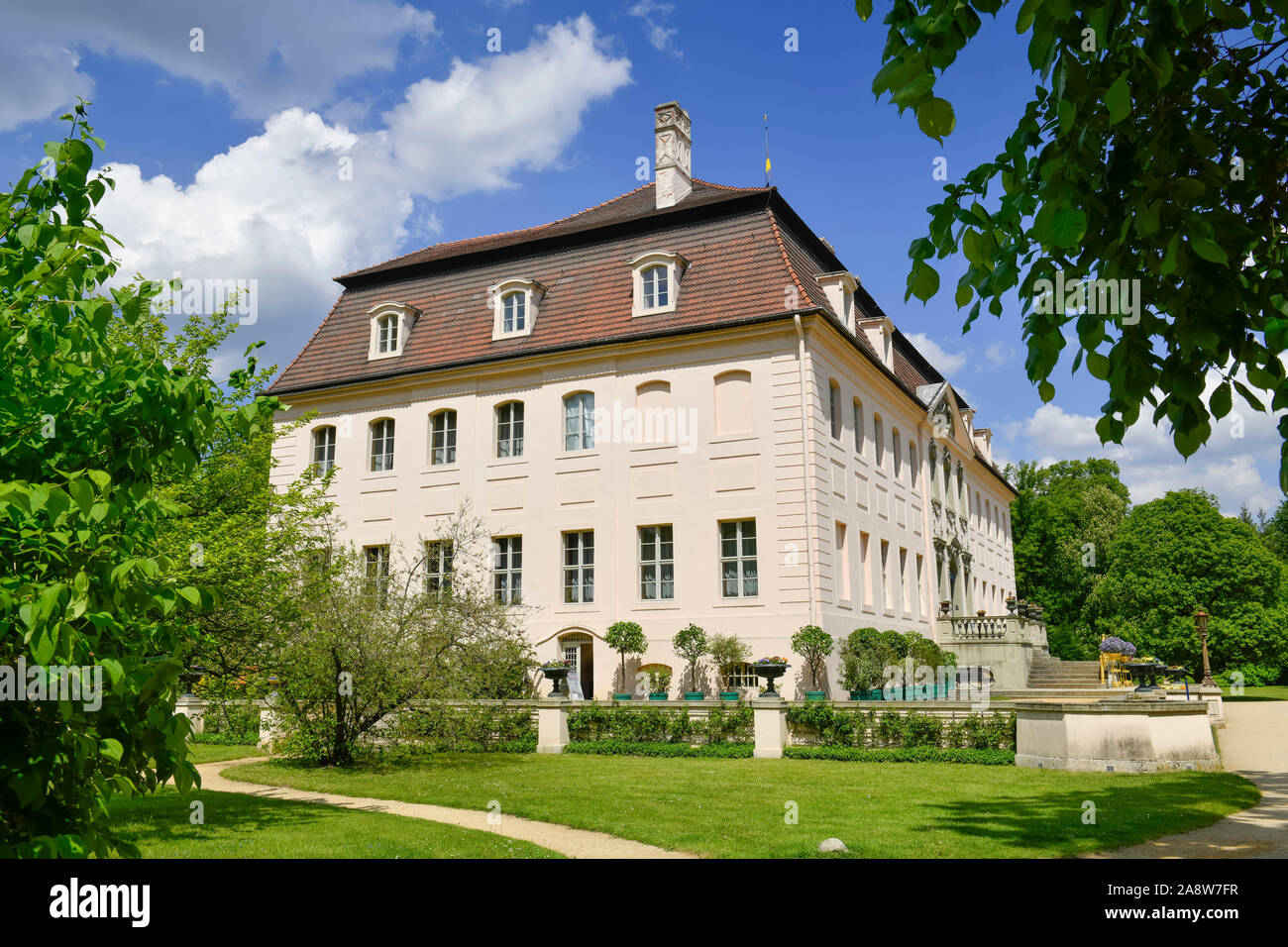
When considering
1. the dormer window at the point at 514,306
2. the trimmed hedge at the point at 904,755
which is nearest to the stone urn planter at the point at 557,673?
the trimmed hedge at the point at 904,755

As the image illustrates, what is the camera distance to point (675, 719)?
19078 millimetres

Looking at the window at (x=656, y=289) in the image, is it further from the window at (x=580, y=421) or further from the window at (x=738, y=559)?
the window at (x=738, y=559)

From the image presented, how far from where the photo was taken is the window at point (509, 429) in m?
27.2

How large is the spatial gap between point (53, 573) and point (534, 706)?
16.9 meters

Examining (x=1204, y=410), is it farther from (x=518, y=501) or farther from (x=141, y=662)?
(x=518, y=501)

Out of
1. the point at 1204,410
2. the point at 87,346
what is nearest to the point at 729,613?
the point at 1204,410

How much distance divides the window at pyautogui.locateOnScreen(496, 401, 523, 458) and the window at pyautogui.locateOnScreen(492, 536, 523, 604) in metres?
2.53

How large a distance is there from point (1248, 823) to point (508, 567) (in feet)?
64.2

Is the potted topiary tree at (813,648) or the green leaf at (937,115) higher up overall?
the green leaf at (937,115)

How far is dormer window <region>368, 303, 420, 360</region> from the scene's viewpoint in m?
29.6

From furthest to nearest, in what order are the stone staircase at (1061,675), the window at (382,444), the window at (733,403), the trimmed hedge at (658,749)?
1. the stone staircase at (1061,675)
2. the window at (382,444)
3. the window at (733,403)
4. the trimmed hedge at (658,749)

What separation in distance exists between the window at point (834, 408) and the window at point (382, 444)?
13.4 m

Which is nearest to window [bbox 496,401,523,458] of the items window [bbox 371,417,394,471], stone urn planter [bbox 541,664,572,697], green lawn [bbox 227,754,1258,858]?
window [bbox 371,417,394,471]

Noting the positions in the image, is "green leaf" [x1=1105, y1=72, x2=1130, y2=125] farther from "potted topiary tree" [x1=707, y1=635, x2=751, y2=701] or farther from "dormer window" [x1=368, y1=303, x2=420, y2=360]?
"dormer window" [x1=368, y1=303, x2=420, y2=360]
